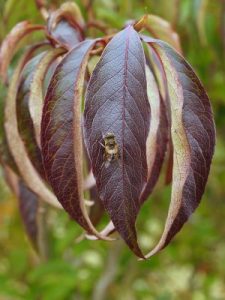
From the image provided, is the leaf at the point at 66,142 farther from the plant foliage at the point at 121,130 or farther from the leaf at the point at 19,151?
the leaf at the point at 19,151

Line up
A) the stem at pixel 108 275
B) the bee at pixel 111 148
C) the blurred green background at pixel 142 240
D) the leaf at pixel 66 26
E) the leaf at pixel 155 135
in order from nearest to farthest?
the bee at pixel 111 148, the leaf at pixel 155 135, the leaf at pixel 66 26, the blurred green background at pixel 142 240, the stem at pixel 108 275

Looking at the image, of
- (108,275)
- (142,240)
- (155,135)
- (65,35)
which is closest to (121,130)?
(155,135)

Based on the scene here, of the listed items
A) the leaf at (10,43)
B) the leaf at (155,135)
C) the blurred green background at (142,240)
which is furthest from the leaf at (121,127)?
the blurred green background at (142,240)

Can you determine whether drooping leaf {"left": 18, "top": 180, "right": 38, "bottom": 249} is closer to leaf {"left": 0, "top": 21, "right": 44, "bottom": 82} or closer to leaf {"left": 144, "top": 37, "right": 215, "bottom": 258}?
leaf {"left": 0, "top": 21, "right": 44, "bottom": 82}

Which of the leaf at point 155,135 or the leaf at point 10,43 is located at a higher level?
the leaf at point 10,43

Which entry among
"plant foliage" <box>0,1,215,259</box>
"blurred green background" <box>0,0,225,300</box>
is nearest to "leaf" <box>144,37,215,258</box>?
"plant foliage" <box>0,1,215,259</box>

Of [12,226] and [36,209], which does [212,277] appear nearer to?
[12,226]
